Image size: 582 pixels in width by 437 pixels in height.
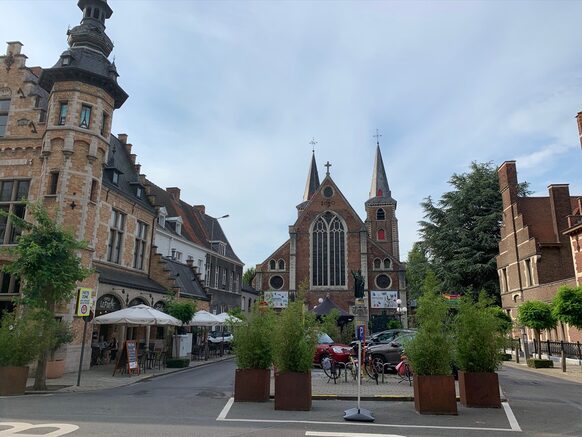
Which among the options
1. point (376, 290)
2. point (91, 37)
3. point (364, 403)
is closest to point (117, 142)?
point (91, 37)

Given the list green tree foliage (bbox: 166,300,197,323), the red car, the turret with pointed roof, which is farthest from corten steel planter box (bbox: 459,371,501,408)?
the turret with pointed roof

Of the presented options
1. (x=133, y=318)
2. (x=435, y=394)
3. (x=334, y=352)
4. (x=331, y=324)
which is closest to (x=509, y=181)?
(x=331, y=324)

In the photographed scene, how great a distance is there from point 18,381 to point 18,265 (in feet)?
11.5

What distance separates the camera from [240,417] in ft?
29.7

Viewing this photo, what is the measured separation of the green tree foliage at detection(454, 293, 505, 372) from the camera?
34.0 ft

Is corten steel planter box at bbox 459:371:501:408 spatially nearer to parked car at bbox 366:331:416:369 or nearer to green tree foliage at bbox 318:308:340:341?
parked car at bbox 366:331:416:369

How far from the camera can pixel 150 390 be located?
13.3m

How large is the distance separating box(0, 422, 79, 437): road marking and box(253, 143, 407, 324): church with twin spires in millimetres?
39352

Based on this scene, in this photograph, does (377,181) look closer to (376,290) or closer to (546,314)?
(376,290)

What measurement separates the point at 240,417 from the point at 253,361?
184 centimetres

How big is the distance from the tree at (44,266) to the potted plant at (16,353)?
0.43 metres

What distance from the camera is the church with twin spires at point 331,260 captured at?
47562 mm

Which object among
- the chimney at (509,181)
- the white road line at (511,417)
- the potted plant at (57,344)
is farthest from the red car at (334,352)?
the chimney at (509,181)

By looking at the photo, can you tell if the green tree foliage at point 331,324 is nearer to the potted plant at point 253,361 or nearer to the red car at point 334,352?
the red car at point 334,352
